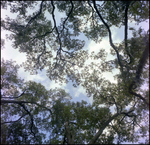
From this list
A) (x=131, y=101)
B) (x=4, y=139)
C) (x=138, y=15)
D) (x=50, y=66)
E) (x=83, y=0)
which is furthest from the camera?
(x=50, y=66)

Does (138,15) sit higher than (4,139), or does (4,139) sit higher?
(138,15)

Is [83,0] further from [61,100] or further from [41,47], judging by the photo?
[61,100]

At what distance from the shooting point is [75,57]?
1441 cm

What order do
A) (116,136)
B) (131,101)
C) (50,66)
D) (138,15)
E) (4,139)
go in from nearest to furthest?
(138,15), (4,139), (116,136), (131,101), (50,66)

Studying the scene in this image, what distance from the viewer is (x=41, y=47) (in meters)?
13.8

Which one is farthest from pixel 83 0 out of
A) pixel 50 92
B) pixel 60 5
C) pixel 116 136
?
pixel 116 136

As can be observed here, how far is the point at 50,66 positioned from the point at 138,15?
1062cm

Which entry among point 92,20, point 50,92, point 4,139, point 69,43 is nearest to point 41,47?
point 69,43

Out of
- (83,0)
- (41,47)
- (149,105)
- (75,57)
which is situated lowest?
(149,105)

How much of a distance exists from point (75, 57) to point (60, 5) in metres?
5.97

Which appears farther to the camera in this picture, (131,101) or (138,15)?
(131,101)

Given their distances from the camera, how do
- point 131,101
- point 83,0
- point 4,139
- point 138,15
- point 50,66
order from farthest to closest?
point 50,66 < point 131,101 < point 83,0 < point 4,139 < point 138,15

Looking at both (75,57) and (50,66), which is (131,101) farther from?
(50,66)

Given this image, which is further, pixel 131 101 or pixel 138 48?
pixel 131 101
